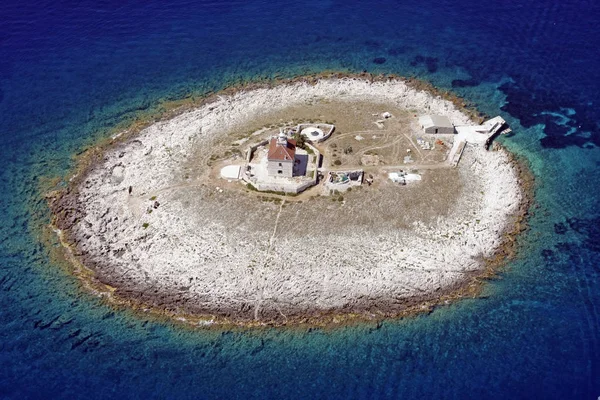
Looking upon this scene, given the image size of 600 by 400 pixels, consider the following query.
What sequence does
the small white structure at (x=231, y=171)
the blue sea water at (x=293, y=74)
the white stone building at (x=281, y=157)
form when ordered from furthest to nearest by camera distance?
the small white structure at (x=231, y=171), the white stone building at (x=281, y=157), the blue sea water at (x=293, y=74)

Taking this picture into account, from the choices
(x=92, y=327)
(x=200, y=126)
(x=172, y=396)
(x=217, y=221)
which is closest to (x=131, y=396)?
(x=172, y=396)

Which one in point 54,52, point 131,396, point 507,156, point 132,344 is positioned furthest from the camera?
point 54,52

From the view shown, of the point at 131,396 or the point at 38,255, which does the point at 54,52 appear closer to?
the point at 38,255

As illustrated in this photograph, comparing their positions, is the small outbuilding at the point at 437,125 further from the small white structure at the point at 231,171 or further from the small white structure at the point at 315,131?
the small white structure at the point at 231,171

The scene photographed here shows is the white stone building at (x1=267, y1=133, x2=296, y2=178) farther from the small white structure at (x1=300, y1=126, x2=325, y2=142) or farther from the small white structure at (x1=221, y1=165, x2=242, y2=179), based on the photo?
the small white structure at (x1=300, y1=126, x2=325, y2=142)

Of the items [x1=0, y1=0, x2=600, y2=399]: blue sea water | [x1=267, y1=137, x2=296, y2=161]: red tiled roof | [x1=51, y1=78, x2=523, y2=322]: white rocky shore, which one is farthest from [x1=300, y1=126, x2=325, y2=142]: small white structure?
[x1=0, y1=0, x2=600, y2=399]: blue sea water

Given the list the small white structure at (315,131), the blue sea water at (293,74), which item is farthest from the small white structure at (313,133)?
the blue sea water at (293,74)

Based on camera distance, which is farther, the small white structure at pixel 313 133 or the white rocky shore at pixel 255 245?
the small white structure at pixel 313 133
